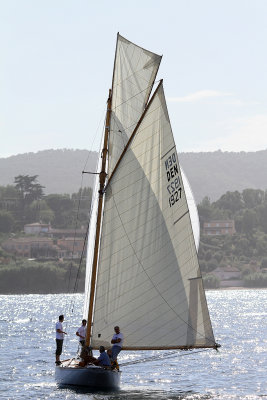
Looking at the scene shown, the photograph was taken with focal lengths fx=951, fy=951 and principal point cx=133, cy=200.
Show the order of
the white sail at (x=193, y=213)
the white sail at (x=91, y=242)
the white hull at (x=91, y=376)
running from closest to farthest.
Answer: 1. the white hull at (x=91, y=376)
2. the white sail at (x=91, y=242)
3. the white sail at (x=193, y=213)

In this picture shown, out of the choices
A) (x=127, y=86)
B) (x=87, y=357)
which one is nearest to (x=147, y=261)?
(x=87, y=357)

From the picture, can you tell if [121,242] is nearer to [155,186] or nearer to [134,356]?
[155,186]

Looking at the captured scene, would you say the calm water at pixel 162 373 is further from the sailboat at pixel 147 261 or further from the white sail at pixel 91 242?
the white sail at pixel 91 242

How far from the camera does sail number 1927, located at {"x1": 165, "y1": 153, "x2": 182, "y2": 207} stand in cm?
3653

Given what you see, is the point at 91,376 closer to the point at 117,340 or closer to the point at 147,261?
the point at 117,340

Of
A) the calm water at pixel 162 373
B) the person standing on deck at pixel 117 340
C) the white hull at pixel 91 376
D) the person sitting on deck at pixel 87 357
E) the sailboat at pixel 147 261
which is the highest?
the sailboat at pixel 147 261

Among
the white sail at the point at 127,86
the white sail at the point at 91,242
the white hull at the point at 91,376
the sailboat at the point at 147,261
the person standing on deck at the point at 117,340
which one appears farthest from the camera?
the white sail at the point at 91,242

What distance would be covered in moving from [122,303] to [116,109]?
7.66 m

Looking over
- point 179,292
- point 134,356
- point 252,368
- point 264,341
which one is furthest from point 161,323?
point 264,341

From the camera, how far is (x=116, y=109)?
124 feet

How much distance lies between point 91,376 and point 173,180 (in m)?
8.10

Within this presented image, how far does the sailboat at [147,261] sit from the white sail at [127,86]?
2.91 feet

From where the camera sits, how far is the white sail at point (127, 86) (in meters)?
37.4

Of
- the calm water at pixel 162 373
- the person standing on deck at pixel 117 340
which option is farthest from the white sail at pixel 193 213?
the person standing on deck at pixel 117 340
